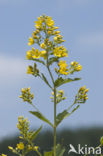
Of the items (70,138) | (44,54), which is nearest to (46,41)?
(44,54)

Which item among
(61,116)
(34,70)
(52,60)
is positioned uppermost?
(52,60)

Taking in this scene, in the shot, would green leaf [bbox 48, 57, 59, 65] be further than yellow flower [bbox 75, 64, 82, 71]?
No

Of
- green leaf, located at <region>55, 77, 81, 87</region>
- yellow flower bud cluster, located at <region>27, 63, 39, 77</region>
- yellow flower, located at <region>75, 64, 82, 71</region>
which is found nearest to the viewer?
green leaf, located at <region>55, 77, 81, 87</region>

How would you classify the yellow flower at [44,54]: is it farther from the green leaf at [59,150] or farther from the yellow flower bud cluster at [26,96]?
the green leaf at [59,150]

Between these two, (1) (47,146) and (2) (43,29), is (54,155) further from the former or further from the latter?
(1) (47,146)

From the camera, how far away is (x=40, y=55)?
4855 millimetres

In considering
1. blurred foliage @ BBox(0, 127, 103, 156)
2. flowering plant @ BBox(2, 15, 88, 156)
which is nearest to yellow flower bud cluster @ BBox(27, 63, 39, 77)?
flowering plant @ BBox(2, 15, 88, 156)

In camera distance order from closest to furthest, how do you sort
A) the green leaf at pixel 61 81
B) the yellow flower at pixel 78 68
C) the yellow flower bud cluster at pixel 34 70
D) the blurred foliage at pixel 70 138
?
the green leaf at pixel 61 81
the yellow flower bud cluster at pixel 34 70
the yellow flower at pixel 78 68
the blurred foliage at pixel 70 138

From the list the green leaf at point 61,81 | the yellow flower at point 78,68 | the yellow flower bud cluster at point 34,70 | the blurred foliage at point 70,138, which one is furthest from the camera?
the blurred foliage at point 70,138

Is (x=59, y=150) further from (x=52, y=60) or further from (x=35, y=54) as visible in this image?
(x=35, y=54)

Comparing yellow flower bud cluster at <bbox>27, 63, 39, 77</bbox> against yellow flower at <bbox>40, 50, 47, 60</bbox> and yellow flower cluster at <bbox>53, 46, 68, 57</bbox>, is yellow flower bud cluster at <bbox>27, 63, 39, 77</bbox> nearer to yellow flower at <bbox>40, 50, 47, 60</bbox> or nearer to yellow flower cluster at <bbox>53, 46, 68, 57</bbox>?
yellow flower at <bbox>40, 50, 47, 60</bbox>

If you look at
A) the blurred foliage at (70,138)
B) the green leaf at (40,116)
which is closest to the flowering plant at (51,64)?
the green leaf at (40,116)

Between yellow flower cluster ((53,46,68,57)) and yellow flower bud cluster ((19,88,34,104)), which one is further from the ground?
yellow flower cluster ((53,46,68,57))

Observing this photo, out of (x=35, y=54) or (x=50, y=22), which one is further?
(x=50, y=22)
